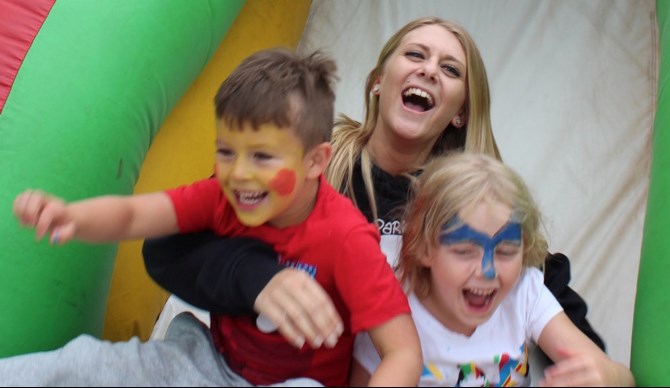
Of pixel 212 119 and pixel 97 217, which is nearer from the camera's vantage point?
pixel 97 217

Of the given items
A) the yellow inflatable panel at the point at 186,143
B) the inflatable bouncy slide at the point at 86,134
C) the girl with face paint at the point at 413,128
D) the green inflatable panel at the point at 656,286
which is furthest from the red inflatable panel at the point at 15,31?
the green inflatable panel at the point at 656,286

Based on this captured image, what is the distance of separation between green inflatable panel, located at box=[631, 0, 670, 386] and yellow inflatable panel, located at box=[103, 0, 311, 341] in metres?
0.87

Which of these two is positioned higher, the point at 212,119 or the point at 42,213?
the point at 42,213

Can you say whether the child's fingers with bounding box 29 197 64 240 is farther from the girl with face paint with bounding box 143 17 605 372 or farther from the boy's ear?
the girl with face paint with bounding box 143 17 605 372

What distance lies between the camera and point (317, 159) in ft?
3.67

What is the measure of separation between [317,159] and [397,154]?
51 centimetres

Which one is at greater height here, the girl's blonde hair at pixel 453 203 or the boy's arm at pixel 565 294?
the girl's blonde hair at pixel 453 203

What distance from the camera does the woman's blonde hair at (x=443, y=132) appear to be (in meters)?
1.55

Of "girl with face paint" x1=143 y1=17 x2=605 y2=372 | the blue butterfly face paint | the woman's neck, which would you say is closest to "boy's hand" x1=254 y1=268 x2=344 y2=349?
the blue butterfly face paint

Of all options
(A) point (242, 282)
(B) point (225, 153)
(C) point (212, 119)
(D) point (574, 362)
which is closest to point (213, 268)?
(A) point (242, 282)

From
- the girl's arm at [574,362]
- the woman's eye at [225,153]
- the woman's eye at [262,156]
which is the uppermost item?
the woman's eye at [262,156]

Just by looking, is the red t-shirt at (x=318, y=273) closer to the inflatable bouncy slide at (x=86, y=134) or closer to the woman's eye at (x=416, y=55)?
the inflatable bouncy slide at (x=86, y=134)

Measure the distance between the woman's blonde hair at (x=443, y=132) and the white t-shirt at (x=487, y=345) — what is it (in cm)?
34

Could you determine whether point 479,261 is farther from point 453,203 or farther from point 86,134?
point 86,134
